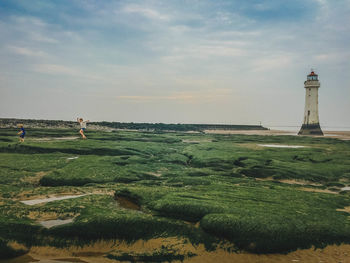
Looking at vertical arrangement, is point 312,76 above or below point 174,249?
above

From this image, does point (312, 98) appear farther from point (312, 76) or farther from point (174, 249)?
point (174, 249)

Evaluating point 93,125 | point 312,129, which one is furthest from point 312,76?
point 93,125

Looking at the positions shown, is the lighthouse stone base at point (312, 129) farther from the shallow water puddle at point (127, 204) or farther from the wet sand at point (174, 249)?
the shallow water puddle at point (127, 204)

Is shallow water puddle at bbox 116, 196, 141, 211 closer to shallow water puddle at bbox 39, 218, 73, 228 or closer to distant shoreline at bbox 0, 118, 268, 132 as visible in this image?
shallow water puddle at bbox 39, 218, 73, 228

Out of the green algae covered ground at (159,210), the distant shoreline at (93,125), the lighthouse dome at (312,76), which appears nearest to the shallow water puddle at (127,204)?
the green algae covered ground at (159,210)

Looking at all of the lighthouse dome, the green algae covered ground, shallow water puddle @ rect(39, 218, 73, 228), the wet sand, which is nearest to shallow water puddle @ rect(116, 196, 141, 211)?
the green algae covered ground

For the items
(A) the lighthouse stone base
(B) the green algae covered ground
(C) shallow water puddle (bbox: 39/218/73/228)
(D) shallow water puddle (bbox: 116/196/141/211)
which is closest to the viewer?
(B) the green algae covered ground

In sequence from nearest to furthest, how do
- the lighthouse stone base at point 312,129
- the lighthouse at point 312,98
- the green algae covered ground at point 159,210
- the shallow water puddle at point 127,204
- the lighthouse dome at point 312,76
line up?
the green algae covered ground at point 159,210 < the shallow water puddle at point 127,204 < the lighthouse at point 312,98 < the lighthouse dome at point 312,76 < the lighthouse stone base at point 312,129

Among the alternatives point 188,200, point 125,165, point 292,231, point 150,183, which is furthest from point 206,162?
point 292,231

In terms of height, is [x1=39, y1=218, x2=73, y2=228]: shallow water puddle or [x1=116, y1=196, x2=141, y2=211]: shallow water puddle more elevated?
[x1=39, y1=218, x2=73, y2=228]: shallow water puddle
